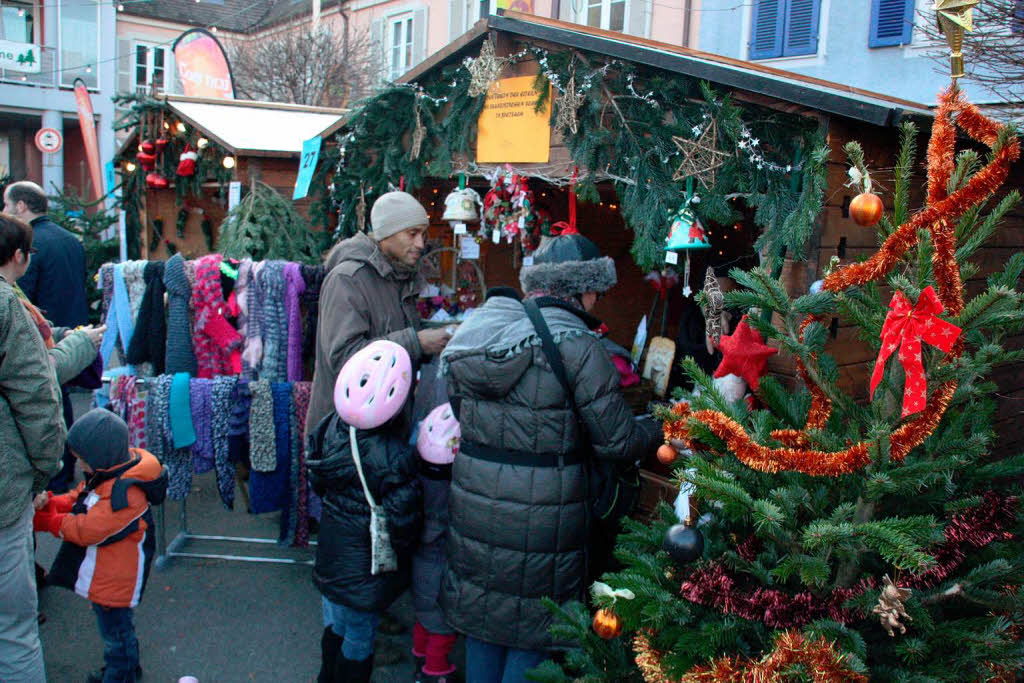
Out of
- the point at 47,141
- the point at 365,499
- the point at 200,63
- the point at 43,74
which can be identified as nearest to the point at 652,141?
the point at 365,499

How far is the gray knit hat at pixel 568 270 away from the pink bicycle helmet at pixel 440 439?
679mm

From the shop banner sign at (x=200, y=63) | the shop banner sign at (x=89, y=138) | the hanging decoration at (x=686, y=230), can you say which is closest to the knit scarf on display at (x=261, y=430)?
the hanging decoration at (x=686, y=230)

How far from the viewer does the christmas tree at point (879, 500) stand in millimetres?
1721

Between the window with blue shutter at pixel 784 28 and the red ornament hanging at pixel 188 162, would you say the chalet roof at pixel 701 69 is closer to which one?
the red ornament hanging at pixel 188 162

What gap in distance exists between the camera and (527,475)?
2.58 m

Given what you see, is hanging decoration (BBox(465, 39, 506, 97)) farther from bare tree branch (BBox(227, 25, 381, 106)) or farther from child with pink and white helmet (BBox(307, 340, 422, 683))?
bare tree branch (BBox(227, 25, 381, 106))

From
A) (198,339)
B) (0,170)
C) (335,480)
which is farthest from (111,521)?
(0,170)

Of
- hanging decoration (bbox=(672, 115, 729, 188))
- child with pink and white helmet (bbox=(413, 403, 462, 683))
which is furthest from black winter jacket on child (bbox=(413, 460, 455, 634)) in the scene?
hanging decoration (bbox=(672, 115, 729, 188))

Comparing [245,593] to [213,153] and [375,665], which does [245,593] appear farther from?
[213,153]

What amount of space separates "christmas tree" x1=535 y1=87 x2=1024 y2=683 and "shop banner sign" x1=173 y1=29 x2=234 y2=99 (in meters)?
13.0

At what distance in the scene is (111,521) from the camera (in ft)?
9.75

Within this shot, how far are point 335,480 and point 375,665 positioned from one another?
3.80 feet

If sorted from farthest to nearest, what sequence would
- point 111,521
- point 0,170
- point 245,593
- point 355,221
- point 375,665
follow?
point 0,170 < point 355,221 < point 245,593 < point 375,665 < point 111,521

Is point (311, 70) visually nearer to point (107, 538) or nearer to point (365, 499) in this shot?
point (107, 538)
